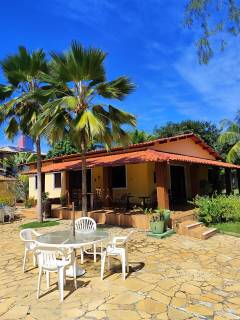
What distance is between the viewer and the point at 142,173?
18.9 m

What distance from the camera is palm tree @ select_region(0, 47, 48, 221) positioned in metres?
15.4

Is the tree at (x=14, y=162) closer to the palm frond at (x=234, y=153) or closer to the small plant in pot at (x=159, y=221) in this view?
the palm frond at (x=234, y=153)

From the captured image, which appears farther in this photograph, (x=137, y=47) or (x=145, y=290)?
(x=137, y=47)

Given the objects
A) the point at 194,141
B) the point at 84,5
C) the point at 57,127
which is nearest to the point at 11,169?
the point at 194,141

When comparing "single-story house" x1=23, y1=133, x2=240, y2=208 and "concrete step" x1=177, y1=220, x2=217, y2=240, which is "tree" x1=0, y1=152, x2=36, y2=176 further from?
"concrete step" x1=177, y1=220, x2=217, y2=240

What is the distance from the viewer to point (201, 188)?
22.2 m

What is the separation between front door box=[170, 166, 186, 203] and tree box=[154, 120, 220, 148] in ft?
49.7

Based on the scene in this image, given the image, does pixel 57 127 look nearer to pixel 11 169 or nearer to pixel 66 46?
pixel 66 46

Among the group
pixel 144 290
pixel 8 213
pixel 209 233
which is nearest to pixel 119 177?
pixel 8 213

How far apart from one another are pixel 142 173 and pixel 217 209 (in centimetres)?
612

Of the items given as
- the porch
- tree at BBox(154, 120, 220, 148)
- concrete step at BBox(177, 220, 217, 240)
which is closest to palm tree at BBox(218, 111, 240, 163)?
the porch

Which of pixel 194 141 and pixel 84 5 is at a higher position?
pixel 84 5

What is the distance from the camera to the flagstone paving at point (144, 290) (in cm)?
532

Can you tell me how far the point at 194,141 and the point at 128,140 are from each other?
10252mm
